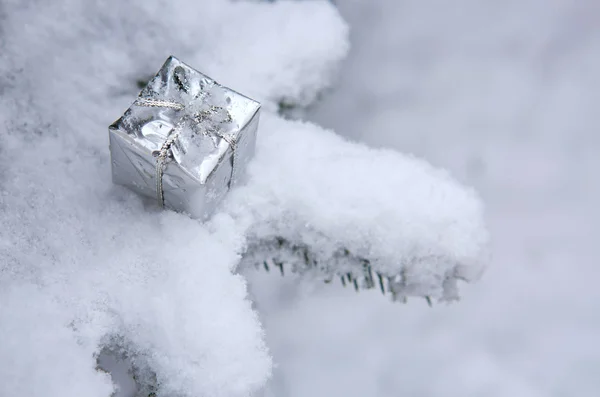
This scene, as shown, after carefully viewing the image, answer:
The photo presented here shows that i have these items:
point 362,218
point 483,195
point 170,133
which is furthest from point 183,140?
point 483,195

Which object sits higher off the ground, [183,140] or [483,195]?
[483,195]

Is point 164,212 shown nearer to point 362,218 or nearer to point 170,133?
point 170,133

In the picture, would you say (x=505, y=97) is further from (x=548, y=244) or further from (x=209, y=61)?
(x=209, y=61)

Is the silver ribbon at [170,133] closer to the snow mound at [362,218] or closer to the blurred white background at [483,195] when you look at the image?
the snow mound at [362,218]

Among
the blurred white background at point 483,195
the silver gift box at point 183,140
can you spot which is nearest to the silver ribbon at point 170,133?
the silver gift box at point 183,140

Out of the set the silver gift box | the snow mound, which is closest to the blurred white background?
the snow mound

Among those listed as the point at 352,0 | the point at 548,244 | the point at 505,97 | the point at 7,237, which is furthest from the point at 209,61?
the point at 548,244
